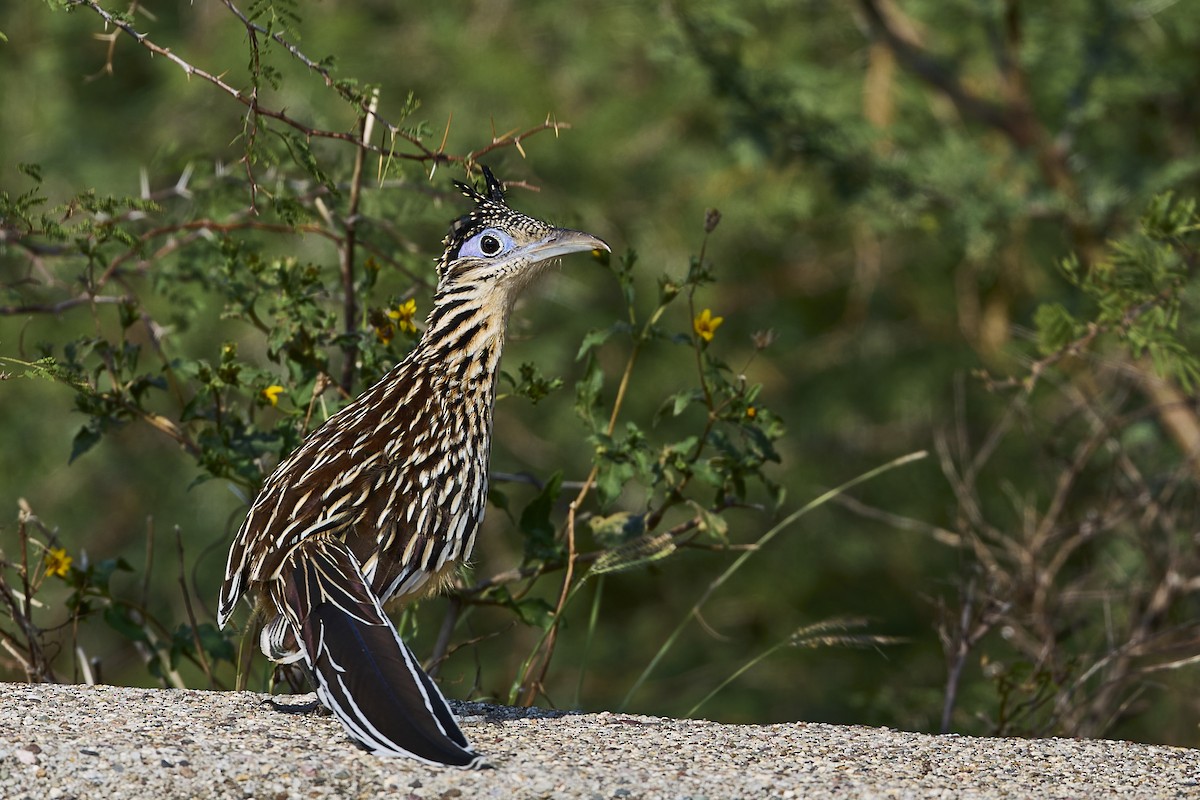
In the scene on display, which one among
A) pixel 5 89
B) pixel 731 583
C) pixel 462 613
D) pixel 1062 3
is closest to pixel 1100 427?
pixel 462 613

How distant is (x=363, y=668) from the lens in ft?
13.5

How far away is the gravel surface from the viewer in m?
3.80

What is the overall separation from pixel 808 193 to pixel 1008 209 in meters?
2.76

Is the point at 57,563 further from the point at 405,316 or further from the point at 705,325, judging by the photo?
the point at 705,325

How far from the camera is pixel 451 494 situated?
4766mm

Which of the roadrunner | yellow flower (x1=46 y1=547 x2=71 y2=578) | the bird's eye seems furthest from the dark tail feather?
yellow flower (x1=46 y1=547 x2=71 y2=578)

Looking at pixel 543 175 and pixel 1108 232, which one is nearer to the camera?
pixel 1108 232

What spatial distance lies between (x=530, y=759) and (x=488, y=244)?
1.82m

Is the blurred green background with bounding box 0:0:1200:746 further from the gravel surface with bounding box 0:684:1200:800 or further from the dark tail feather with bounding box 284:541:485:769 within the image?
the dark tail feather with bounding box 284:541:485:769

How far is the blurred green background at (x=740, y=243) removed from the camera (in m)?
12.0

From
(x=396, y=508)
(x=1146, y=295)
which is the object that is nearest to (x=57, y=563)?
(x=396, y=508)

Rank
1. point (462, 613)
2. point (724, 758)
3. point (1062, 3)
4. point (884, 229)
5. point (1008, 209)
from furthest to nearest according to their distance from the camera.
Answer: point (1062, 3)
point (884, 229)
point (1008, 209)
point (462, 613)
point (724, 758)

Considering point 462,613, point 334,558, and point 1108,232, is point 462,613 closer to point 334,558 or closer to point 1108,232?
point 334,558

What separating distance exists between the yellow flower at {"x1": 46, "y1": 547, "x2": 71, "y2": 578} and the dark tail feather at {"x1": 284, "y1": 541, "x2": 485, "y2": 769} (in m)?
1.34
